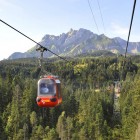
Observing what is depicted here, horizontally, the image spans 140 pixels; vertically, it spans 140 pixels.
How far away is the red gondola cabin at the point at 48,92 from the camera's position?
26938 millimetres

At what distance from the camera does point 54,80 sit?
89.5ft

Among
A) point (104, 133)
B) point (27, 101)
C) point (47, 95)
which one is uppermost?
point (47, 95)

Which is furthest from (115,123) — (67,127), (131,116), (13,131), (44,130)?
(131,116)

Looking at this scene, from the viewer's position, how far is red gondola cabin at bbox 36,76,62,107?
26.9m

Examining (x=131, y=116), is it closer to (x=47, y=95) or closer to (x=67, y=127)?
(x=67, y=127)

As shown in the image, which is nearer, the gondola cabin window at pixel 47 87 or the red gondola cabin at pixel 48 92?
the red gondola cabin at pixel 48 92

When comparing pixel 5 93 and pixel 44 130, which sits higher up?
pixel 5 93

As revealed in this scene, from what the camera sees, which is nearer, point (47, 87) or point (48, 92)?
point (47, 87)

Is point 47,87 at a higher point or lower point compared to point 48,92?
higher

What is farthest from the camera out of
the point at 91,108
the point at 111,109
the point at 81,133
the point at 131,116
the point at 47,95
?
the point at 111,109

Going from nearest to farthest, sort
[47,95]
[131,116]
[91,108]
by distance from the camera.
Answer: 1. [47,95]
2. [131,116]
3. [91,108]

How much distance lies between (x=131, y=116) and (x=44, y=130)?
1730 inches

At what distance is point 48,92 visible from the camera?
89.6 ft

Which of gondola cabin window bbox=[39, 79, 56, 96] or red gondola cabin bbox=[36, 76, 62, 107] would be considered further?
gondola cabin window bbox=[39, 79, 56, 96]
